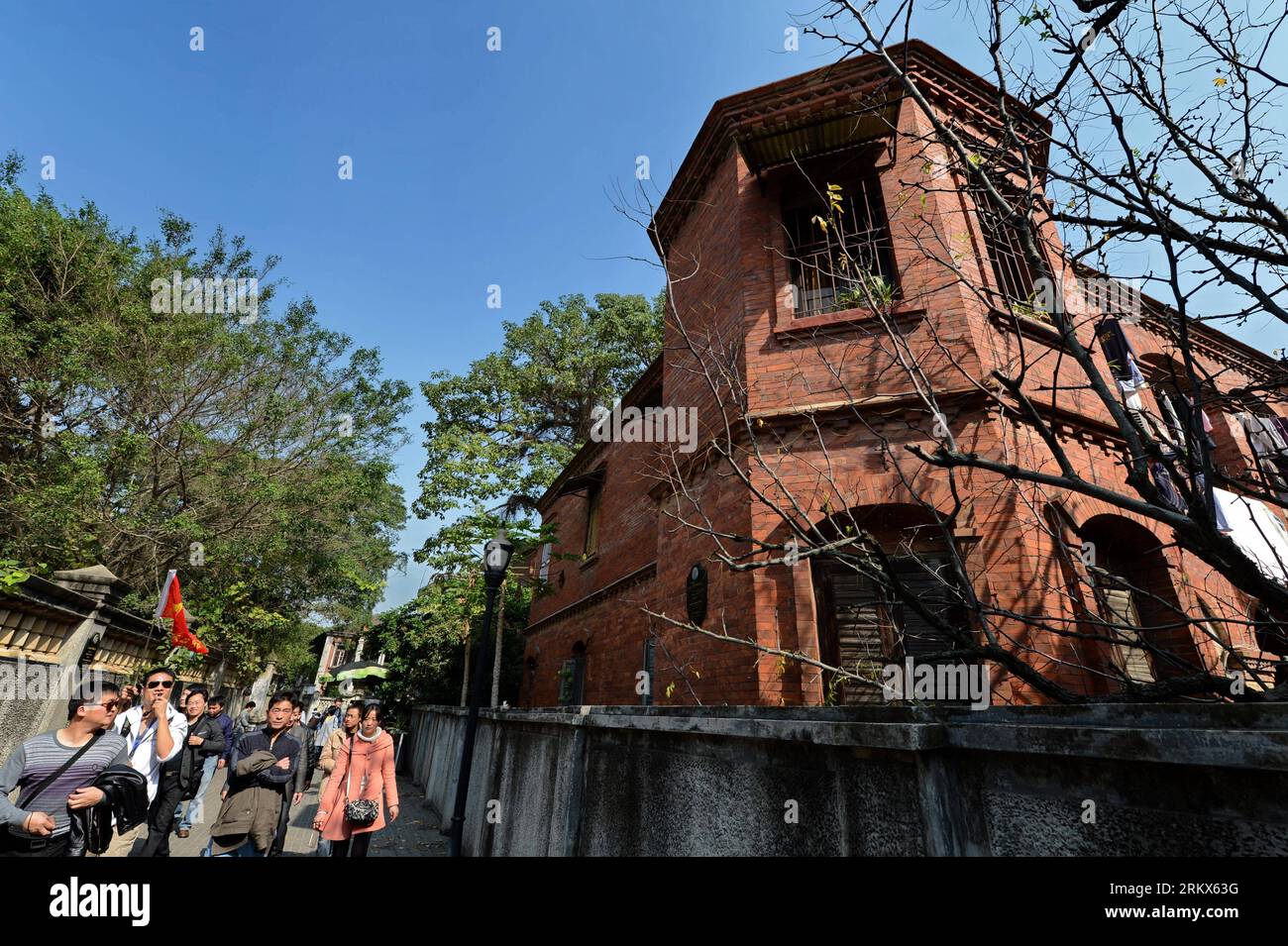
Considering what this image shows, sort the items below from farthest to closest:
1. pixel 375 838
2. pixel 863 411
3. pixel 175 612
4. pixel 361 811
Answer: pixel 175 612
pixel 375 838
pixel 863 411
pixel 361 811

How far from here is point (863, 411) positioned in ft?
20.2

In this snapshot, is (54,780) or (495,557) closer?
(54,780)

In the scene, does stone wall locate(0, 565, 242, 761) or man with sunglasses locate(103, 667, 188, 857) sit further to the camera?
stone wall locate(0, 565, 242, 761)

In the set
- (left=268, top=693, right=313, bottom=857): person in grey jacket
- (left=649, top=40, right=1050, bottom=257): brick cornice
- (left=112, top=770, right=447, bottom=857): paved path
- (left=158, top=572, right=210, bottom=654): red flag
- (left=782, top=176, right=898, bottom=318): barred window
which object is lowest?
(left=112, top=770, right=447, bottom=857): paved path

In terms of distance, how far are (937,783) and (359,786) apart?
511 centimetres

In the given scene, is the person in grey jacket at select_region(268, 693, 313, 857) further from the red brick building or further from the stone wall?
the red brick building

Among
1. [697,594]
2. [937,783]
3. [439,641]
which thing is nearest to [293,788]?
[697,594]

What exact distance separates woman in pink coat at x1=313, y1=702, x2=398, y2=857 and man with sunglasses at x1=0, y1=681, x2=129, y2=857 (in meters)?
1.71

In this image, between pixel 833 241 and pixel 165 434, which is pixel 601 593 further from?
pixel 165 434

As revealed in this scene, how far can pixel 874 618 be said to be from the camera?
578 cm

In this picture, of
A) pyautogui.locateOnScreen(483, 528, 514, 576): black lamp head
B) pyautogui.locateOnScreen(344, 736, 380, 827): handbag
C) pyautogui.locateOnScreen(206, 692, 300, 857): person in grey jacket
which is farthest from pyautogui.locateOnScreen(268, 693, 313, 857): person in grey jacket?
pyautogui.locateOnScreen(483, 528, 514, 576): black lamp head

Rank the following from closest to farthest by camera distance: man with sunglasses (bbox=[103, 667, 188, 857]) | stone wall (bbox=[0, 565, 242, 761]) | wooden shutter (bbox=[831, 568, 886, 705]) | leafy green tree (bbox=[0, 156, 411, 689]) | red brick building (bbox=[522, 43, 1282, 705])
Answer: man with sunglasses (bbox=[103, 667, 188, 857])
red brick building (bbox=[522, 43, 1282, 705])
wooden shutter (bbox=[831, 568, 886, 705])
stone wall (bbox=[0, 565, 242, 761])
leafy green tree (bbox=[0, 156, 411, 689])

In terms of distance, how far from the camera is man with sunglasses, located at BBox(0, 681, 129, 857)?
Answer: 10.2 feet

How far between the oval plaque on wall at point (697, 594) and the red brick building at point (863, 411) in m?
0.16
